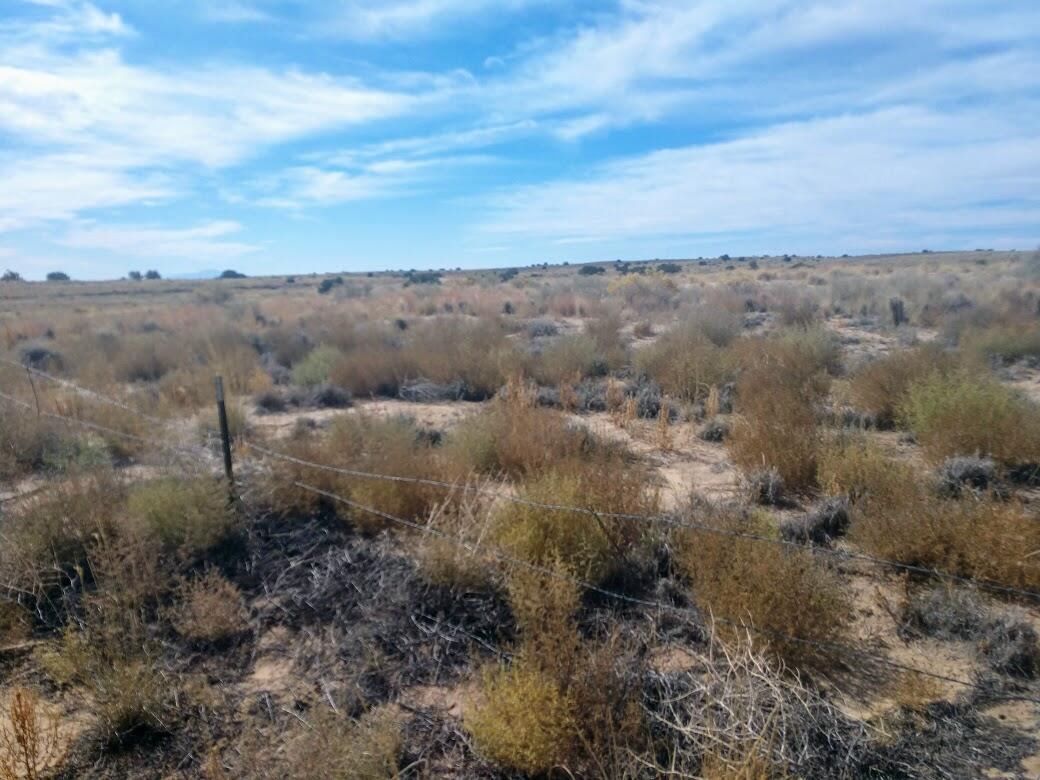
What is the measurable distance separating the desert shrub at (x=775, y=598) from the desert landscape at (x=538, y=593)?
0.07ft

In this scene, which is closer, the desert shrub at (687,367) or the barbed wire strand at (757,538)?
the barbed wire strand at (757,538)

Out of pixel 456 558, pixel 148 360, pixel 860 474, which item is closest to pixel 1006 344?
pixel 860 474

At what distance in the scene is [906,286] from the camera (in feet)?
97.3

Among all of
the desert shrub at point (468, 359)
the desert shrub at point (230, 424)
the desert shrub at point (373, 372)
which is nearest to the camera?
the desert shrub at point (230, 424)

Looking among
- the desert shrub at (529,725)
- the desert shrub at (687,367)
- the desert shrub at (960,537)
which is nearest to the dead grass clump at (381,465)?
the desert shrub at (529,725)

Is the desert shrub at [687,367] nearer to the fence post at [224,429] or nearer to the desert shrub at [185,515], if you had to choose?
the fence post at [224,429]

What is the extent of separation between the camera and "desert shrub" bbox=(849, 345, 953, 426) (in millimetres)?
11000

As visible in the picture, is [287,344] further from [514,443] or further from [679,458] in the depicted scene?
[679,458]

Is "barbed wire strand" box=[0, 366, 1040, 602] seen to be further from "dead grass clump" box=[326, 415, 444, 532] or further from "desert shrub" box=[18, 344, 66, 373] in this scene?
"desert shrub" box=[18, 344, 66, 373]

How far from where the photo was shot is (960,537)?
597 cm

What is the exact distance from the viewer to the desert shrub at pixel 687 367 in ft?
43.9

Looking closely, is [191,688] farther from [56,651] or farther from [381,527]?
[381,527]

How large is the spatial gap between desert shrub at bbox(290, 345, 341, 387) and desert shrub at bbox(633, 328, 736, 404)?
6.89 m

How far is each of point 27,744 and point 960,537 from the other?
22.2ft
